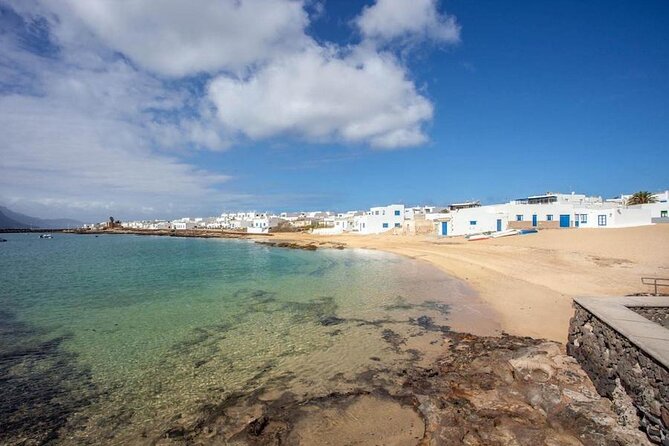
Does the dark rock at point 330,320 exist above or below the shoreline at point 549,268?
below

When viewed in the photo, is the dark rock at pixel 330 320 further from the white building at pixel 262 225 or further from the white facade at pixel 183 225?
the white facade at pixel 183 225

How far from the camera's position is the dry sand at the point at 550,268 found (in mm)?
A: 14930

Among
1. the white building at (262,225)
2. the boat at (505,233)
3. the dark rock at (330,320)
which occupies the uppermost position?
the white building at (262,225)

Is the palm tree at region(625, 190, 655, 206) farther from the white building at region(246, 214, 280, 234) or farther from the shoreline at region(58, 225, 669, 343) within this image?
the white building at region(246, 214, 280, 234)

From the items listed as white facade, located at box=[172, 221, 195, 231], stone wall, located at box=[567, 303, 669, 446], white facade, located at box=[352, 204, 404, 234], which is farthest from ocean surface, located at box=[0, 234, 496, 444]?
white facade, located at box=[172, 221, 195, 231]

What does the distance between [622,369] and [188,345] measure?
12.5 meters

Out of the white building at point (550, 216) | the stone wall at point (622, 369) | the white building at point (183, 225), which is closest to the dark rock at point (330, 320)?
the stone wall at point (622, 369)

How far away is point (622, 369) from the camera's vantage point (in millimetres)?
6945

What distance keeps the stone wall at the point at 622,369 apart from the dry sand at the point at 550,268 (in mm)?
3270

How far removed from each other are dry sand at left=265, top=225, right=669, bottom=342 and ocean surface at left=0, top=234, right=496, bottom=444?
2106mm

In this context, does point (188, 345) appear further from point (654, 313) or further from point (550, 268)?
point (550, 268)

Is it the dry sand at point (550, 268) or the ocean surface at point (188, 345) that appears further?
the dry sand at point (550, 268)

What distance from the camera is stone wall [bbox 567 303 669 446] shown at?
226 inches

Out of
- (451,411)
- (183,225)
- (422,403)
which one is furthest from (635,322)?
(183,225)
